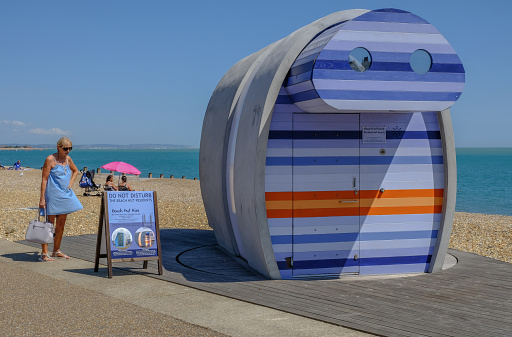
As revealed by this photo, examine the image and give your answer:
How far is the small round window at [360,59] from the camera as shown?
7562 millimetres

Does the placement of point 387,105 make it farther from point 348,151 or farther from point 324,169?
point 324,169

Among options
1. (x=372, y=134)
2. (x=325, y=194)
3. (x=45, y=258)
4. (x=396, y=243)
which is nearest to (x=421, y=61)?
(x=372, y=134)

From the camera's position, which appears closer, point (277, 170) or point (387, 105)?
point (387, 105)

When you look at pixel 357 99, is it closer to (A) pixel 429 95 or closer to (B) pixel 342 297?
(A) pixel 429 95

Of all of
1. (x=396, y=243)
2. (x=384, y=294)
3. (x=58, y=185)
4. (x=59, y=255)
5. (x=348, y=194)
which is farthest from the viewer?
(x=59, y=255)

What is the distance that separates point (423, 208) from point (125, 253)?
4104 millimetres

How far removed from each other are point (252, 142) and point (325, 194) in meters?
1.21

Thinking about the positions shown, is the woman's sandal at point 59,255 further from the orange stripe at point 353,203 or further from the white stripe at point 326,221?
the white stripe at point 326,221

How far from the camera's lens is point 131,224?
8.45 m

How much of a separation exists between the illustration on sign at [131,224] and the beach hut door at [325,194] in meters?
1.96

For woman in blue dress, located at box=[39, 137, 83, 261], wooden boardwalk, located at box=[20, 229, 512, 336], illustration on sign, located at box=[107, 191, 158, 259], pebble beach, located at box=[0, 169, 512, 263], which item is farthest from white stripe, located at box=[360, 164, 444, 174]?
woman in blue dress, located at box=[39, 137, 83, 261]

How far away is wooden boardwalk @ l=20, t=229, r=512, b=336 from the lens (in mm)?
6027

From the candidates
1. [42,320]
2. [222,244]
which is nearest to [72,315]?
[42,320]

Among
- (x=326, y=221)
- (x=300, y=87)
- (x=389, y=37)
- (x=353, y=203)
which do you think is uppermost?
(x=389, y=37)
